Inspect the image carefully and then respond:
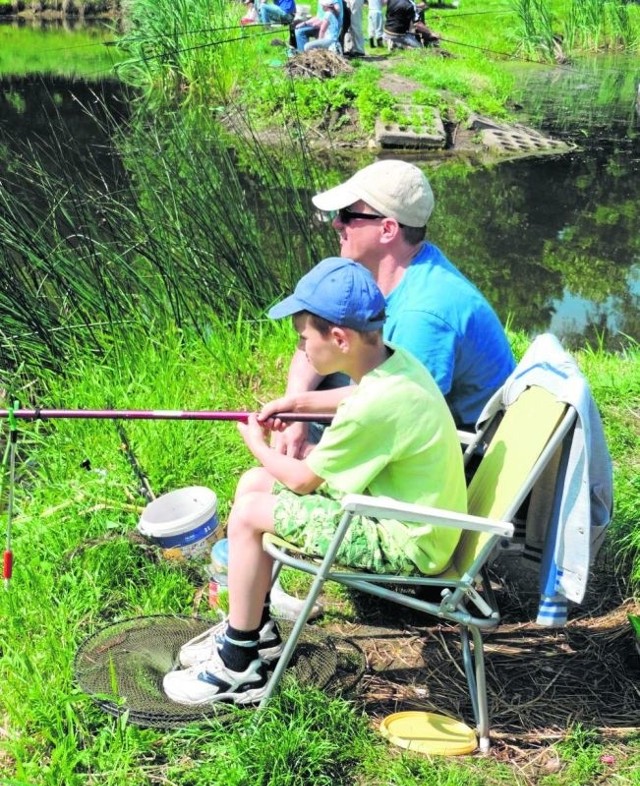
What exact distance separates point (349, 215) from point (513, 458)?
3.00 ft

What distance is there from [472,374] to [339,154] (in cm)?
924

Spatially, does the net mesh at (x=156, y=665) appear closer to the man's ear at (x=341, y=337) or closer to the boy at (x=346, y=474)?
the boy at (x=346, y=474)

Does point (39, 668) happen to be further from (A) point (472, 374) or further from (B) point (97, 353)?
(B) point (97, 353)

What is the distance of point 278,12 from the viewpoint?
1551 centimetres

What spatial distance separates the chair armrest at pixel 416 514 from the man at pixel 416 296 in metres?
0.65

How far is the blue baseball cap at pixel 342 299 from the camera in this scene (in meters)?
2.11

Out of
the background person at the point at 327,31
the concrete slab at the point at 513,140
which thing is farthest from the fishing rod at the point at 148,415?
the background person at the point at 327,31

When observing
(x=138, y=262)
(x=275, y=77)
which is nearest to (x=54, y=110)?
(x=275, y=77)

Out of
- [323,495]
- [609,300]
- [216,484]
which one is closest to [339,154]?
[609,300]

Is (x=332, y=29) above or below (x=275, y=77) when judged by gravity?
above

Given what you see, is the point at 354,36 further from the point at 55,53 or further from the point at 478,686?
the point at 478,686

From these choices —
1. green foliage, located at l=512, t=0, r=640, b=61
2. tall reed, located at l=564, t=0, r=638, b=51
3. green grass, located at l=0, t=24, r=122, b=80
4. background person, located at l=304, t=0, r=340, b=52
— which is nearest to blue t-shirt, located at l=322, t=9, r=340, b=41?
background person, located at l=304, t=0, r=340, b=52

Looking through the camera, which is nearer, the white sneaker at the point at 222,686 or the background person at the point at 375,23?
the white sneaker at the point at 222,686

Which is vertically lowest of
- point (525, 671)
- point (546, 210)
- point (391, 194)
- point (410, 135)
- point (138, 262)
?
point (546, 210)
